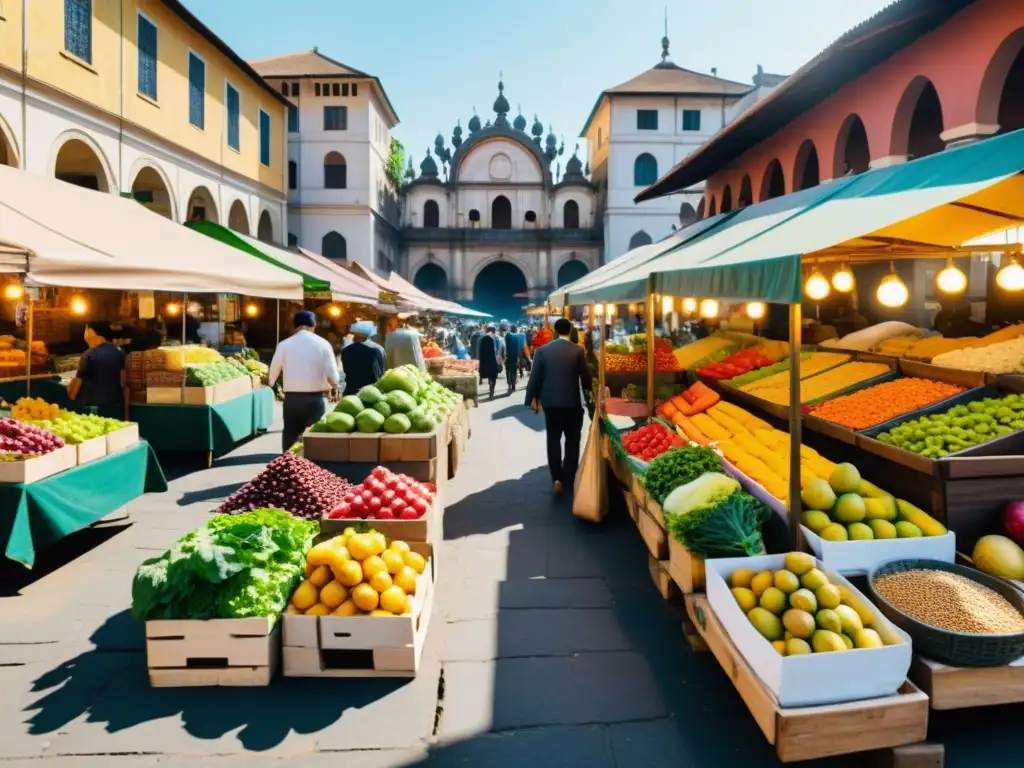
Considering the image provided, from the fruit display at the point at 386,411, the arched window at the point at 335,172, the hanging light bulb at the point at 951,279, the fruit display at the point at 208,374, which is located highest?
the arched window at the point at 335,172

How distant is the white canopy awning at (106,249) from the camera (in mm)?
4816

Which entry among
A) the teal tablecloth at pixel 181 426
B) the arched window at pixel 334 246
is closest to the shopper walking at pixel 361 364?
the teal tablecloth at pixel 181 426

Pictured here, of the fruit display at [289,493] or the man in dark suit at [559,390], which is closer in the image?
the fruit display at [289,493]

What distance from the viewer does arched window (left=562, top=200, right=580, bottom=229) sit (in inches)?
1767

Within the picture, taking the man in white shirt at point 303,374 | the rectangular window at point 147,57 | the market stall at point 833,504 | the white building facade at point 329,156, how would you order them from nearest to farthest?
the market stall at point 833,504 < the man in white shirt at point 303,374 < the rectangular window at point 147,57 < the white building facade at point 329,156

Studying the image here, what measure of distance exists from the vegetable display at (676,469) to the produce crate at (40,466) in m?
3.92

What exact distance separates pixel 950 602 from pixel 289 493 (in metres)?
3.55

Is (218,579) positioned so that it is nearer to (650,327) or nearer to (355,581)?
(355,581)

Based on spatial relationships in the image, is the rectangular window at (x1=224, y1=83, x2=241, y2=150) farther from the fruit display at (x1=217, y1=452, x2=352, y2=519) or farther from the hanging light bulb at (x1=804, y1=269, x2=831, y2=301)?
the hanging light bulb at (x1=804, y1=269, x2=831, y2=301)

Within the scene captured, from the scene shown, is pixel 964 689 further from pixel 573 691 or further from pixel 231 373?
pixel 231 373

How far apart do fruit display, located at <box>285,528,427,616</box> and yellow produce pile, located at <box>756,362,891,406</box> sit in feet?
11.6

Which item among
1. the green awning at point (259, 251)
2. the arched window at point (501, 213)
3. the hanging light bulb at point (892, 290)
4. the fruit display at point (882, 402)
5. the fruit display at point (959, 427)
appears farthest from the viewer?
the arched window at point (501, 213)

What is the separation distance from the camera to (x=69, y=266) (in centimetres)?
488

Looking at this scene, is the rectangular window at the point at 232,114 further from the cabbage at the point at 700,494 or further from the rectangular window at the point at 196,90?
the cabbage at the point at 700,494
